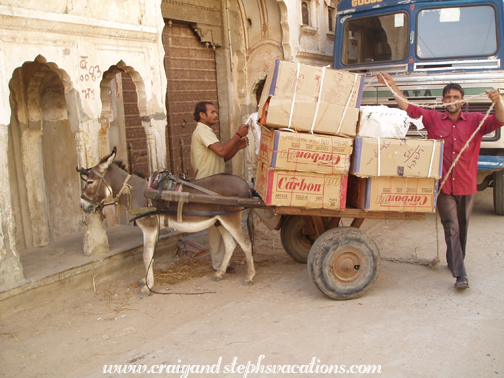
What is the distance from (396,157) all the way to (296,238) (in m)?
1.90

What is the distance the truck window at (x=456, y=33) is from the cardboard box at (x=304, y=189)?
158 inches

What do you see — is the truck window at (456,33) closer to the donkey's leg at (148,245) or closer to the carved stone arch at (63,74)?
the donkey's leg at (148,245)

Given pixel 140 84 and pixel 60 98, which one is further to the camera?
pixel 60 98

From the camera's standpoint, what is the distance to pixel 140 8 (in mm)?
5488

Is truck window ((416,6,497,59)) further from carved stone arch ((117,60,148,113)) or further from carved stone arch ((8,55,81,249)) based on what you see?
carved stone arch ((8,55,81,249))

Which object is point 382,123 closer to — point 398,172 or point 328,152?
point 398,172

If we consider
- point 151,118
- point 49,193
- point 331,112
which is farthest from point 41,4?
point 331,112

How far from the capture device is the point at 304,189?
13.2ft

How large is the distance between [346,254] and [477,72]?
13.3ft

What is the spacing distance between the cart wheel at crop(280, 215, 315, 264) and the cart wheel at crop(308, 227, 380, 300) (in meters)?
1.12

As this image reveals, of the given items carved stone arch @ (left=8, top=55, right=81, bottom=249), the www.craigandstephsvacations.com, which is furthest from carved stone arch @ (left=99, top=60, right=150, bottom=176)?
the www.craigandstephsvacations.com

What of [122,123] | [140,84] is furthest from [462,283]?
[122,123]

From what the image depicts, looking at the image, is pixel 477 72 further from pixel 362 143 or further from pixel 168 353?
pixel 168 353

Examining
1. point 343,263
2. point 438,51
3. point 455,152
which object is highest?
point 438,51
